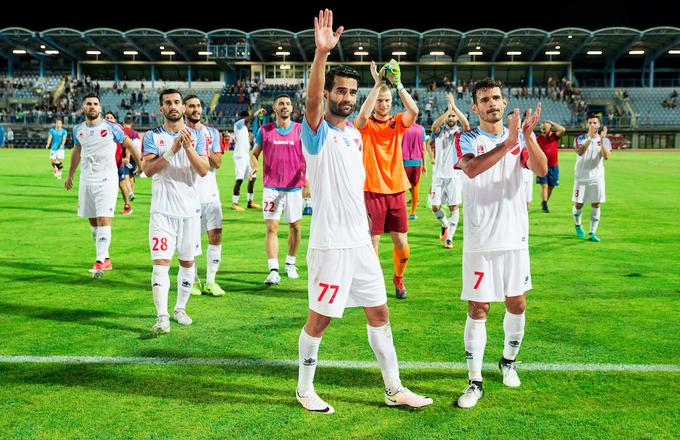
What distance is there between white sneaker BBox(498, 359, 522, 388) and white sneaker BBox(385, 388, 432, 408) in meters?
0.73

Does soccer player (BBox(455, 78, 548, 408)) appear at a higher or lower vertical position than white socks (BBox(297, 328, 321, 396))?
higher

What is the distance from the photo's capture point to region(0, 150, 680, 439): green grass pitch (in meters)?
3.87

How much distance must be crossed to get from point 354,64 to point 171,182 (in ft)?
213

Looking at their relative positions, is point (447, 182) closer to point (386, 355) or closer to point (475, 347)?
point (475, 347)

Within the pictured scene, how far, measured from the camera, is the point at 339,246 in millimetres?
3988

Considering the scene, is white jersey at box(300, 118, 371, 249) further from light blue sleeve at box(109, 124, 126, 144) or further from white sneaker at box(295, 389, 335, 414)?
light blue sleeve at box(109, 124, 126, 144)

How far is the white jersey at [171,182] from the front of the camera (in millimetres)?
5957

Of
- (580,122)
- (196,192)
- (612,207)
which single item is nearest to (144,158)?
(196,192)

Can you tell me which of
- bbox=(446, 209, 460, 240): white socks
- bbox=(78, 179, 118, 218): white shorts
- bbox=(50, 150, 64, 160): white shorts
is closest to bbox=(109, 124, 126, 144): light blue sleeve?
bbox=(78, 179, 118, 218): white shorts

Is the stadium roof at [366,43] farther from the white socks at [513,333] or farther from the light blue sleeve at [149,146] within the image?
the white socks at [513,333]

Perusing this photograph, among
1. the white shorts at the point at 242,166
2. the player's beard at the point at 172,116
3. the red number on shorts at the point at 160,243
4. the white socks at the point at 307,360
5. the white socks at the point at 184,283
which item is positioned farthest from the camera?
the white shorts at the point at 242,166

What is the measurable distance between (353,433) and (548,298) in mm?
4074

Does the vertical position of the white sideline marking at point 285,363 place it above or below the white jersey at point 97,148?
below

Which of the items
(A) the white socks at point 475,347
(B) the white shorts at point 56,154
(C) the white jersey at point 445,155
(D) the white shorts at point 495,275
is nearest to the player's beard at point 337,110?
(D) the white shorts at point 495,275
